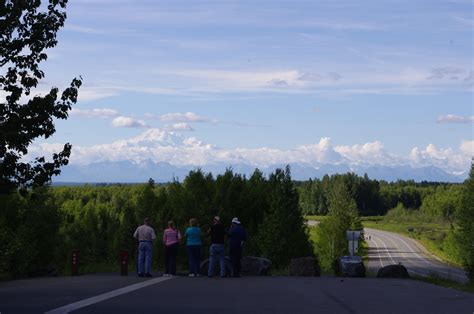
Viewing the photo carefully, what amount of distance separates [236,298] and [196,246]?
8718 millimetres

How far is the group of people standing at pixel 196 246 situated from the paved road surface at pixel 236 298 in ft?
9.69

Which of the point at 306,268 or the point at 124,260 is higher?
the point at 124,260

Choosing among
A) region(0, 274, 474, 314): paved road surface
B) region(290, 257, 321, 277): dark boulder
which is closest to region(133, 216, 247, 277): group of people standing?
region(0, 274, 474, 314): paved road surface

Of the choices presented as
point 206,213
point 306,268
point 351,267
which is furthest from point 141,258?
point 206,213

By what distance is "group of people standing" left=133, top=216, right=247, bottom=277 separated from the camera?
79.2 feet

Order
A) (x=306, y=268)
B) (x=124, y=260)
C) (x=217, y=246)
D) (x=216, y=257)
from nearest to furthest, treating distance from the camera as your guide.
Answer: (x=217, y=246) → (x=216, y=257) → (x=124, y=260) → (x=306, y=268)

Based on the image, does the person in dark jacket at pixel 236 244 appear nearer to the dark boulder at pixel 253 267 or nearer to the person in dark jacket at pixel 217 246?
the person in dark jacket at pixel 217 246

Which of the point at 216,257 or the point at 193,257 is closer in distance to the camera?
the point at 216,257

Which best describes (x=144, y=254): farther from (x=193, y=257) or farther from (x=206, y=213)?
(x=206, y=213)

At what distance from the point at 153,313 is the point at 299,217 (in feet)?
140

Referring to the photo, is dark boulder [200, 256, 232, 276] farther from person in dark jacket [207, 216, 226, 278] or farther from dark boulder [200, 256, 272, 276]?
person in dark jacket [207, 216, 226, 278]

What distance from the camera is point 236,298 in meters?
16.0

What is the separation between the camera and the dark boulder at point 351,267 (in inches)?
1025

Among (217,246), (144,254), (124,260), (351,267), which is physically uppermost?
(217,246)
